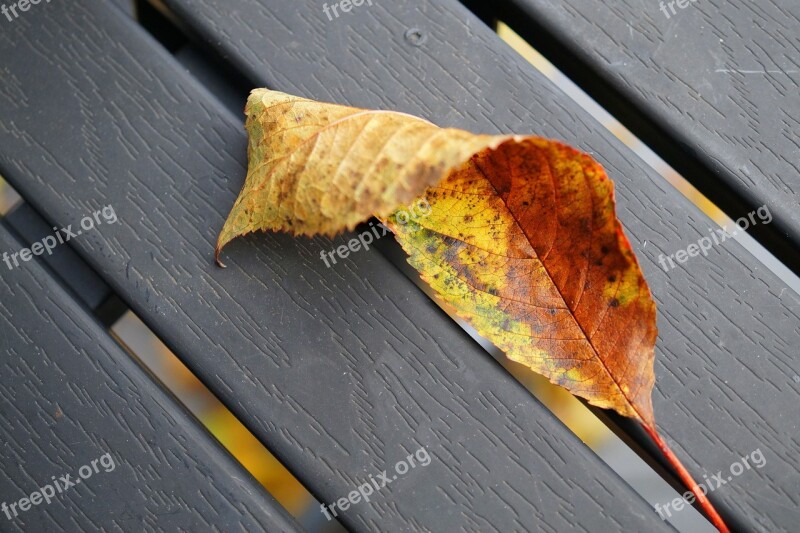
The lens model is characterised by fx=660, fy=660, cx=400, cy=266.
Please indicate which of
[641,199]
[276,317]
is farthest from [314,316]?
[641,199]

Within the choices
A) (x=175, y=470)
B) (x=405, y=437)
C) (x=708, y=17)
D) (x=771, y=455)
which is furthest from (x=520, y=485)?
(x=708, y=17)

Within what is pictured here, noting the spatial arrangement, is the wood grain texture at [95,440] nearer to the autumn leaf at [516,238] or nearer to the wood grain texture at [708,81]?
the autumn leaf at [516,238]

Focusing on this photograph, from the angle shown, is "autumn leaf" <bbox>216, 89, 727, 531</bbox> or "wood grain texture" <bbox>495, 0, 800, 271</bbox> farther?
"wood grain texture" <bbox>495, 0, 800, 271</bbox>

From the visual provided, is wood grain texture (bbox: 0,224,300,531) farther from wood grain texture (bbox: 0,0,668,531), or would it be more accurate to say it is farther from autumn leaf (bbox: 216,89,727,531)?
autumn leaf (bbox: 216,89,727,531)

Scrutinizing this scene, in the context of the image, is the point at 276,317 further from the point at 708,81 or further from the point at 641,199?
the point at 708,81

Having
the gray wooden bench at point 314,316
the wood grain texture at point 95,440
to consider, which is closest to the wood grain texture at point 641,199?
the gray wooden bench at point 314,316

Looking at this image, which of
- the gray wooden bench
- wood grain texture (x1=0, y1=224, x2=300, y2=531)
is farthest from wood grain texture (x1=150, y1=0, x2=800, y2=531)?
wood grain texture (x1=0, y1=224, x2=300, y2=531)
